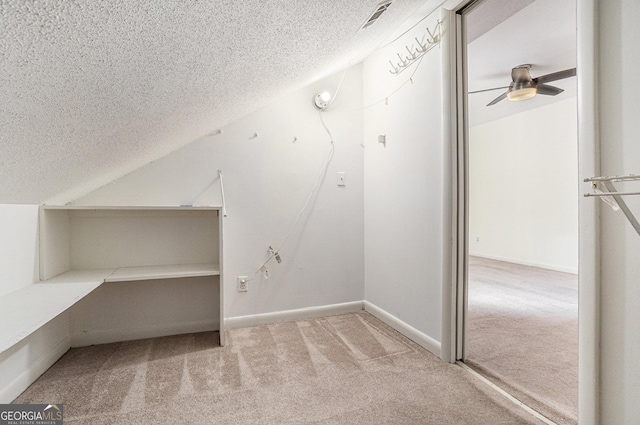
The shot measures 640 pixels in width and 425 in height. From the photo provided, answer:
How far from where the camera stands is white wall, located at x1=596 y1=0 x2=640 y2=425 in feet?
2.94

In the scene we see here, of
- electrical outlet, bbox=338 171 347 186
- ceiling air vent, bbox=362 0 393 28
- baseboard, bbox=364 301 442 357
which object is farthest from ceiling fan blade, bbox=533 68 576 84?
baseboard, bbox=364 301 442 357

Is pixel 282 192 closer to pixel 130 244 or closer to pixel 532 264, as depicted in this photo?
pixel 130 244

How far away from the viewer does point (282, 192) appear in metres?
2.29

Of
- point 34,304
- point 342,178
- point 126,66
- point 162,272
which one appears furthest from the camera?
point 342,178

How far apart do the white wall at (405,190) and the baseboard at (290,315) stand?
189mm

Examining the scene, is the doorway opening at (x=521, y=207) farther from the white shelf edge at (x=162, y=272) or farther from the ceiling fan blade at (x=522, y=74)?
the white shelf edge at (x=162, y=272)

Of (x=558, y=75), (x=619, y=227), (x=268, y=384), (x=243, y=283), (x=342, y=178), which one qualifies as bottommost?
(x=268, y=384)

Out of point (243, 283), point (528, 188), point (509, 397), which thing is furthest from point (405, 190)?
point (528, 188)

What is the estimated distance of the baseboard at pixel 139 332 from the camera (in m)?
1.86

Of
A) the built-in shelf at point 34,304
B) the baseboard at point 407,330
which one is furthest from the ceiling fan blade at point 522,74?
the built-in shelf at point 34,304

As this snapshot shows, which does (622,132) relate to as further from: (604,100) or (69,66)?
(69,66)

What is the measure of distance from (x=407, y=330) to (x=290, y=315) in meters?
0.87

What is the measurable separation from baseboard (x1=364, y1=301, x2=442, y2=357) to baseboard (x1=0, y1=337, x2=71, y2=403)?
6.62 ft

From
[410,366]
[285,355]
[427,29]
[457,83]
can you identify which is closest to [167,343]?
[285,355]
